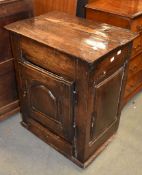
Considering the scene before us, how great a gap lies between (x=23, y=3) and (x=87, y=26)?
0.49 m

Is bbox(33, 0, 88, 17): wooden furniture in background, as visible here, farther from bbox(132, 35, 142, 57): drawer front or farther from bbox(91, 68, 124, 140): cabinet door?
bbox(91, 68, 124, 140): cabinet door

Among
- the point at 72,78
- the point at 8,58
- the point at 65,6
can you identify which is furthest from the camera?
the point at 65,6

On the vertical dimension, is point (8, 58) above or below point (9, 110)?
above

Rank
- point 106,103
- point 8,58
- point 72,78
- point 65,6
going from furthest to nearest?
point 65,6 → point 8,58 → point 106,103 → point 72,78

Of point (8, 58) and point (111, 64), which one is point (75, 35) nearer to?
point (111, 64)

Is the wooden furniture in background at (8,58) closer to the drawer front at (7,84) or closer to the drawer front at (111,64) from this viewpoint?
the drawer front at (7,84)

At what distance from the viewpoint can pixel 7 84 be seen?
176cm

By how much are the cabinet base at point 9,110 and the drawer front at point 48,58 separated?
56 cm

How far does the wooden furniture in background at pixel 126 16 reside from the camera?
5.28ft

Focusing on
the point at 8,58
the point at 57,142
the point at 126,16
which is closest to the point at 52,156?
the point at 57,142

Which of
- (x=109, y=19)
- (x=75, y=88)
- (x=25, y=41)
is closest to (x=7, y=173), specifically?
(x=75, y=88)

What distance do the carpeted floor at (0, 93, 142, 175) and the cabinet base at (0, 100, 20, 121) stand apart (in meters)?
0.06

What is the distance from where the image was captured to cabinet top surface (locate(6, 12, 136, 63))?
3.81ft

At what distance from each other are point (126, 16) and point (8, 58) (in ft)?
2.86
